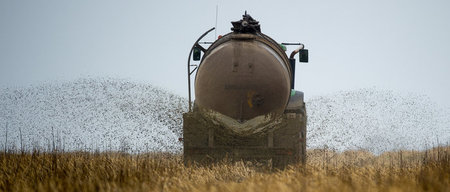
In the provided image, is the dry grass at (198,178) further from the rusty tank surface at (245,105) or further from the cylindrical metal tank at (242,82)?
the cylindrical metal tank at (242,82)

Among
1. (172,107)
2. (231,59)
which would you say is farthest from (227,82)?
(172,107)

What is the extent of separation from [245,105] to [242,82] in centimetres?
39

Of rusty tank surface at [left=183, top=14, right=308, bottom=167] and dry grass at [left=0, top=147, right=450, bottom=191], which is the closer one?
dry grass at [left=0, top=147, right=450, bottom=191]

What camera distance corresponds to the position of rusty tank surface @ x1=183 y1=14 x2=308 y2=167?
25.3 ft

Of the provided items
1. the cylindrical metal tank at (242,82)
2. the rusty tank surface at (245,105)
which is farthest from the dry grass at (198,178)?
the cylindrical metal tank at (242,82)

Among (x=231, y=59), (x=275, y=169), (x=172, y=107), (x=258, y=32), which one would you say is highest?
(x=258, y=32)

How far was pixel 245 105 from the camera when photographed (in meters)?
7.76

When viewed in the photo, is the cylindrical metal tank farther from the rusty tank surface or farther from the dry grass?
the dry grass

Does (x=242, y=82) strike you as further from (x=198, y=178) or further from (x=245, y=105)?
(x=198, y=178)

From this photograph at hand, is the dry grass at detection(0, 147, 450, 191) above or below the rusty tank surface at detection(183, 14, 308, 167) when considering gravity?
below

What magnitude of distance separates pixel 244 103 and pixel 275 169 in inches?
71.7

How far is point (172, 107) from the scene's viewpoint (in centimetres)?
1208

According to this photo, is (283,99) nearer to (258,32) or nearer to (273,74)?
(273,74)

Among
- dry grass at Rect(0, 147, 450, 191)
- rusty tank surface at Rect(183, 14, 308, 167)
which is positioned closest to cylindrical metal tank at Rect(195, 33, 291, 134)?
rusty tank surface at Rect(183, 14, 308, 167)
